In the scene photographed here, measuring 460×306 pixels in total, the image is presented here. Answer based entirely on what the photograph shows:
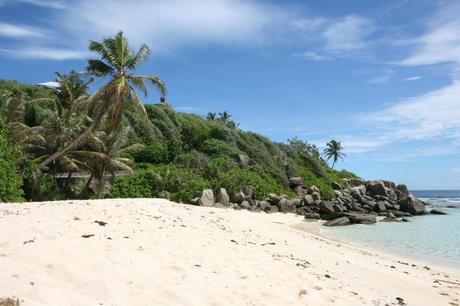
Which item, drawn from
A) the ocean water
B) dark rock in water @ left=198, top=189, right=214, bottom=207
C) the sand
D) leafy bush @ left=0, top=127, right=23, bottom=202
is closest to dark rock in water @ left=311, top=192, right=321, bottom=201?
the ocean water

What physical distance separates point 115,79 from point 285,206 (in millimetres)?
A: 15595

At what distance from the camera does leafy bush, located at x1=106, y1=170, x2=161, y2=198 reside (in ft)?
103

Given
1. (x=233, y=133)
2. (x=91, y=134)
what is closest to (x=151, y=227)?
(x=91, y=134)

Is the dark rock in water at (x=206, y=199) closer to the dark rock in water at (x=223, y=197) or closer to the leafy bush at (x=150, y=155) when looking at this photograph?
the dark rock in water at (x=223, y=197)

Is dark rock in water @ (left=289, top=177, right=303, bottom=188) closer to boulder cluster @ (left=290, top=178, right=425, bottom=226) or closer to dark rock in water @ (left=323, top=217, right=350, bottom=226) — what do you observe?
boulder cluster @ (left=290, top=178, right=425, bottom=226)

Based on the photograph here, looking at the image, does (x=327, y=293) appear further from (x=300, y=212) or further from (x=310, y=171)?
(x=310, y=171)

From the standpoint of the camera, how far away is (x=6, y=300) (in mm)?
4926

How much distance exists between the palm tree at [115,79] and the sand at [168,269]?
543 inches

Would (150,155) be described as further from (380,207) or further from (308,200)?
(380,207)

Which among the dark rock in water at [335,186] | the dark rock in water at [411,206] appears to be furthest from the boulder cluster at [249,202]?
the dark rock in water at [335,186]

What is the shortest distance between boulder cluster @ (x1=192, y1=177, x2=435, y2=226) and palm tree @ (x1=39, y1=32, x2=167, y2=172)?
705cm

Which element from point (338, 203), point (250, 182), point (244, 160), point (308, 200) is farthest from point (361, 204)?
point (250, 182)

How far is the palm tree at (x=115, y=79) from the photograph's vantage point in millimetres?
25656

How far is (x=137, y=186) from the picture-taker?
32219 millimetres
